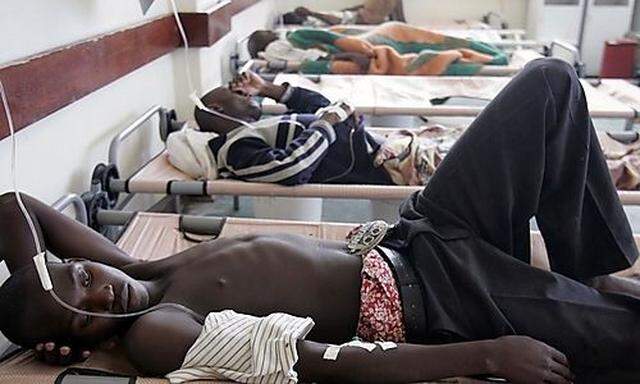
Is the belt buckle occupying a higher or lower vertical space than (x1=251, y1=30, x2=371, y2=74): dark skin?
higher

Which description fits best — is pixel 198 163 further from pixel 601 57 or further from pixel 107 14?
pixel 601 57

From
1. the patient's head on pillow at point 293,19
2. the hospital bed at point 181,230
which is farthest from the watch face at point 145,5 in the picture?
the patient's head on pillow at point 293,19

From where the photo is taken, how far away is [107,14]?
6.91ft

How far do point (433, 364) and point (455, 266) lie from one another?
0.28 m

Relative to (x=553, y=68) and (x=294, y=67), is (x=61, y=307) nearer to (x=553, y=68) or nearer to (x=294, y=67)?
(x=553, y=68)

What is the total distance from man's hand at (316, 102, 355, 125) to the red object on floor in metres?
3.86

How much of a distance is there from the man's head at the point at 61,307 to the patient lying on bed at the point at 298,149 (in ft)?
2.91

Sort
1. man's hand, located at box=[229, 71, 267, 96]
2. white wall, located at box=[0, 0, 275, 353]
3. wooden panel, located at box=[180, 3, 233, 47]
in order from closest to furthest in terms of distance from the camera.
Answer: white wall, located at box=[0, 0, 275, 353] < man's hand, located at box=[229, 71, 267, 96] < wooden panel, located at box=[180, 3, 233, 47]

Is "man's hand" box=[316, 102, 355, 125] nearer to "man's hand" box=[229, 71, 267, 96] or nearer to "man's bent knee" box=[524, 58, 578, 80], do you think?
"man's hand" box=[229, 71, 267, 96]

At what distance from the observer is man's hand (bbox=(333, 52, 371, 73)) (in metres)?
3.75

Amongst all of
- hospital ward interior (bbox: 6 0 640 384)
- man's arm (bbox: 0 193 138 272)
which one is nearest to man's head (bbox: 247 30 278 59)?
hospital ward interior (bbox: 6 0 640 384)

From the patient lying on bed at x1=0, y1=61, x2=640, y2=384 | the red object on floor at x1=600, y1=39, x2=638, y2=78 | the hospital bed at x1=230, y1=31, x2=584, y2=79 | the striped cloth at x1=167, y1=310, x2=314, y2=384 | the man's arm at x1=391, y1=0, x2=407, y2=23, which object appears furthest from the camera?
the man's arm at x1=391, y1=0, x2=407, y2=23

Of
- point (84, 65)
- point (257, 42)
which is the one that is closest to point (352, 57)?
point (257, 42)

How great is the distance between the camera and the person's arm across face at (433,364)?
1.12 metres
